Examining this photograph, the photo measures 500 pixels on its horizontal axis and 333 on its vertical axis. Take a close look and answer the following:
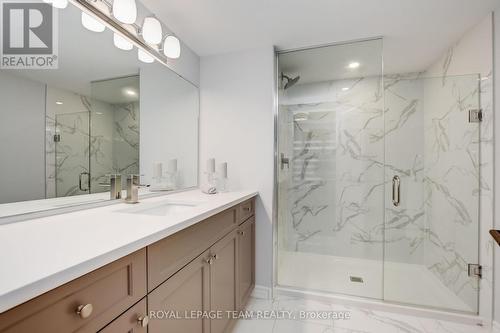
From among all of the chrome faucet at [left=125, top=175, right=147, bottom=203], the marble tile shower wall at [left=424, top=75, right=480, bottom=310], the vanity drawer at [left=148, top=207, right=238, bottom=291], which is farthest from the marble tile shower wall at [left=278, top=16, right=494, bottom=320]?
the chrome faucet at [left=125, top=175, right=147, bottom=203]

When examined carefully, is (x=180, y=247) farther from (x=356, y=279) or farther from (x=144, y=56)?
(x=356, y=279)

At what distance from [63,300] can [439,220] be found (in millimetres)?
2669

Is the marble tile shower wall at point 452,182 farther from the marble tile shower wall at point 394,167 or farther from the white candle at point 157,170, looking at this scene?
the white candle at point 157,170

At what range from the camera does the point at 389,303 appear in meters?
1.75

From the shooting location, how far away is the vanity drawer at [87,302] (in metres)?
0.43

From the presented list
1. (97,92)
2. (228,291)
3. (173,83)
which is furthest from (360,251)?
(97,92)

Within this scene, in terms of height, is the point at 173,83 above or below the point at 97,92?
above

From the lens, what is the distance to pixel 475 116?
168 cm

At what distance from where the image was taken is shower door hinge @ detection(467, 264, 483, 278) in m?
1.63

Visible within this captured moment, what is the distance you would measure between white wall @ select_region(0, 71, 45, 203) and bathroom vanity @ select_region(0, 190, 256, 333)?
0.49 ft

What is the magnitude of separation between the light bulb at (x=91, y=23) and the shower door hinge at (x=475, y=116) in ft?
8.62

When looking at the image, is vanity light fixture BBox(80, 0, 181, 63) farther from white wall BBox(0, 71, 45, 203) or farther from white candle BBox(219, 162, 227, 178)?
white candle BBox(219, 162, 227, 178)

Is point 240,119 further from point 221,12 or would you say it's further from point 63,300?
point 63,300

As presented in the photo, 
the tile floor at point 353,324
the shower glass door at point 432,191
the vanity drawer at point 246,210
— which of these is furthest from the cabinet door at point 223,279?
the shower glass door at point 432,191
